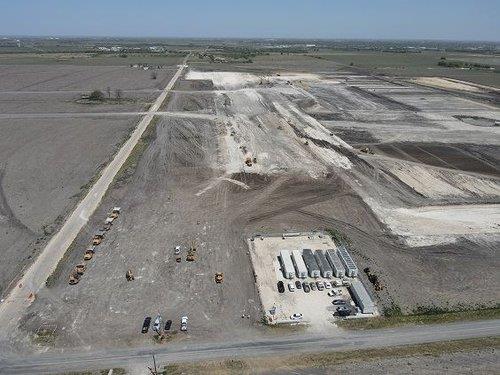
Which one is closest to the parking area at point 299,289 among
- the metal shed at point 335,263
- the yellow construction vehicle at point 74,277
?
the metal shed at point 335,263

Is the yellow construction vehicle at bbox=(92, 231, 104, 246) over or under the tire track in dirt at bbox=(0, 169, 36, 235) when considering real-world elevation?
over

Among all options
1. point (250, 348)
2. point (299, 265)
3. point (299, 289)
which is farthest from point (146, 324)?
point (299, 265)

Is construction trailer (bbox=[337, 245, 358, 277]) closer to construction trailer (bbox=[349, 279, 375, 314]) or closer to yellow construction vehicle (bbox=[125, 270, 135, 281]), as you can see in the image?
construction trailer (bbox=[349, 279, 375, 314])

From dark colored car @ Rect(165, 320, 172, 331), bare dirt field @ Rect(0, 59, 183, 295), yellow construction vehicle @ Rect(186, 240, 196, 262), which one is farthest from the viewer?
bare dirt field @ Rect(0, 59, 183, 295)

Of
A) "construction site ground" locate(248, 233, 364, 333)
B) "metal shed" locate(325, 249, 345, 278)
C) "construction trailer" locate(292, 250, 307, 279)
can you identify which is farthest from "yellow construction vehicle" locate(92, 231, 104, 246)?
"metal shed" locate(325, 249, 345, 278)

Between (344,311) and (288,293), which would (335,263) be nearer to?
(288,293)

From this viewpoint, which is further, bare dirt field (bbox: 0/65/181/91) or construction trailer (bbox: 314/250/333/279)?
bare dirt field (bbox: 0/65/181/91)

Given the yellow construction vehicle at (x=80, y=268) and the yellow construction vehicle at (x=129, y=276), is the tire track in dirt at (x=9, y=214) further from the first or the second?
the yellow construction vehicle at (x=129, y=276)

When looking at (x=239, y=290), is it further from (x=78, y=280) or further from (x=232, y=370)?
(x=78, y=280)
